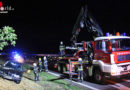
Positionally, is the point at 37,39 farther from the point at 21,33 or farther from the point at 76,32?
the point at 76,32

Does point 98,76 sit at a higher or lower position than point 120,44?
lower

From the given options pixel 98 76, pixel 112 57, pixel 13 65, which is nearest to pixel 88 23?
pixel 112 57

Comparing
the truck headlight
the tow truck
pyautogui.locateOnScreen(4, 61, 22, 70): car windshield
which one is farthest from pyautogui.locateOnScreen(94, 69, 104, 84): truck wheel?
pyautogui.locateOnScreen(4, 61, 22, 70): car windshield

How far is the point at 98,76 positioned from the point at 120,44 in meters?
2.42

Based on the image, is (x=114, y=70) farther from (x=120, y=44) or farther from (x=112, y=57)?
(x=120, y=44)

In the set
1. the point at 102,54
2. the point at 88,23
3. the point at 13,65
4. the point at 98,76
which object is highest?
the point at 88,23

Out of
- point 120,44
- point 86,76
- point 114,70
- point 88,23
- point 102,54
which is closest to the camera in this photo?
point 114,70

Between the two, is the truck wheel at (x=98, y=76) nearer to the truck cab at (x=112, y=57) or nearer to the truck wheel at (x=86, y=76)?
the truck cab at (x=112, y=57)

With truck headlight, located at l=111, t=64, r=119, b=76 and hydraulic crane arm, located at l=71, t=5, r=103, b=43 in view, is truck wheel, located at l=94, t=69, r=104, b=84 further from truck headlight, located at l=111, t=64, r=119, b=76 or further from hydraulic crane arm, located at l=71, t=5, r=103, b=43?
hydraulic crane arm, located at l=71, t=5, r=103, b=43

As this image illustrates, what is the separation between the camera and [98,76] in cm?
1024

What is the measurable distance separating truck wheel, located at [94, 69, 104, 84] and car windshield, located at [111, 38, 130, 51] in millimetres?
1786

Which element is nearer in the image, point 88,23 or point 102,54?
point 102,54

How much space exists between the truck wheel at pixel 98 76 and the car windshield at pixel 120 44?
5.86ft

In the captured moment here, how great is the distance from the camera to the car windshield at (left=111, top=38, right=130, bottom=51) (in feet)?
31.6
